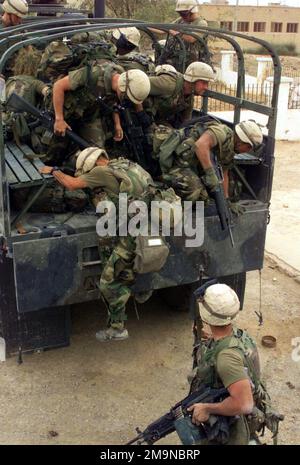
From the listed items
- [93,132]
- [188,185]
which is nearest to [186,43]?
[93,132]

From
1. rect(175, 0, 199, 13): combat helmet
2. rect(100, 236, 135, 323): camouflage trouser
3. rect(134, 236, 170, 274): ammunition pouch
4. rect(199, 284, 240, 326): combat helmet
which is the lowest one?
rect(100, 236, 135, 323): camouflage trouser

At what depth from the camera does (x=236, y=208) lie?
159 inches

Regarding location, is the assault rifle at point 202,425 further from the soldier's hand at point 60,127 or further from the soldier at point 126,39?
the soldier at point 126,39

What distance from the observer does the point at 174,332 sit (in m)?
4.57

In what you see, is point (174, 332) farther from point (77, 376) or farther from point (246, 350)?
point (246, 350)

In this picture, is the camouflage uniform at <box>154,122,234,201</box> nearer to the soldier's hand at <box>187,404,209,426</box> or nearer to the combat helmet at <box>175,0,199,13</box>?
the soldier's hand at <box>187,404,209,426</box>

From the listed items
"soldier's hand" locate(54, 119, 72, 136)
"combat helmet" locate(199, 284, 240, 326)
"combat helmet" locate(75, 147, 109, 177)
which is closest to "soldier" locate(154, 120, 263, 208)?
"combat helmet" locate(75, 147, 109, 177)

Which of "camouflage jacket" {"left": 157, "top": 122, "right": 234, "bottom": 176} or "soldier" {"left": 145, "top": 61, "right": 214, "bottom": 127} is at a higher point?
"soldier" {"left": 145, "top": 61, "right": 214, "bottom": 127}

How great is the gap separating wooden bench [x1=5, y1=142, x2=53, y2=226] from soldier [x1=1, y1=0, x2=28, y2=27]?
4.91 feet

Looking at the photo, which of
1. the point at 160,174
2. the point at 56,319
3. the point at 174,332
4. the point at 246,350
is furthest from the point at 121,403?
the point at 160,174

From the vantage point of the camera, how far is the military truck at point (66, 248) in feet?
11.4

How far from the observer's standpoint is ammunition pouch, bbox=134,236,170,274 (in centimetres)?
343

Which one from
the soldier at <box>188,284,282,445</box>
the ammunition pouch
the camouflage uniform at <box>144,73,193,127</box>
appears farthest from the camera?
the camouflage uniform at <box>144,73,193,127</box>

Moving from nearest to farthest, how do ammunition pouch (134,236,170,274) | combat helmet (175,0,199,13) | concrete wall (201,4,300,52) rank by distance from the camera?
1. ammunition pouch (134,236,170,274)
2. combat helmet (175,0,199,13)
3. concrete wall (201,4,300,52)
